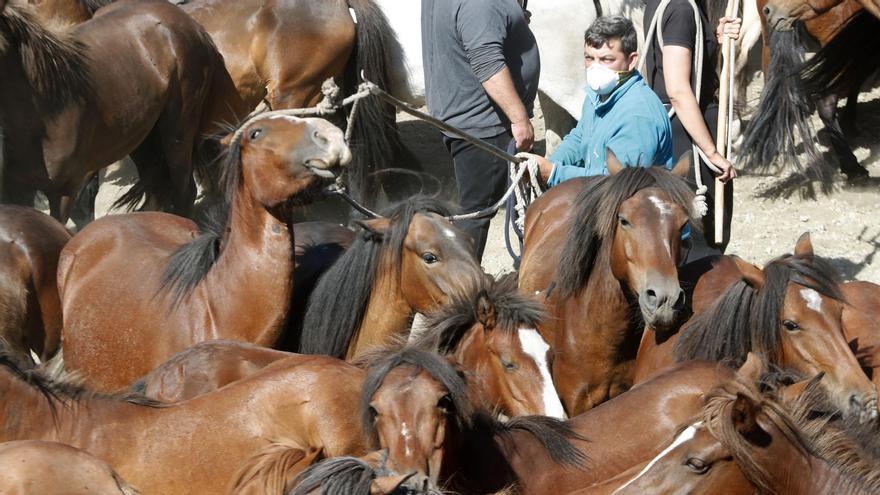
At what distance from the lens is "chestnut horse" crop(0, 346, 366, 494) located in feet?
11.7

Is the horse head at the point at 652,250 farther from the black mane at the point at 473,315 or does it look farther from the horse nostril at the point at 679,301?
the black mane at the point at 473,315

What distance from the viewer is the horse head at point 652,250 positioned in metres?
4.35

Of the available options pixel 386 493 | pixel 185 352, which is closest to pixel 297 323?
pixel 185 352

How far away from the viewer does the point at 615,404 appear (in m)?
4.11

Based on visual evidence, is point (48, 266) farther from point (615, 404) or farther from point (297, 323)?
point (615, 404)

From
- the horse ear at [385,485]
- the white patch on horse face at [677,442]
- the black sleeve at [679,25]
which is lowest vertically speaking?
the white patch on horse face at [677,442]

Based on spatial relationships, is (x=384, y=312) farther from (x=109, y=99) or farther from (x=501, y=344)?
(x=109, y=99)

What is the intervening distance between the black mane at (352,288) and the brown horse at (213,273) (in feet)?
0.46

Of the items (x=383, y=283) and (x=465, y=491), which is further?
(x=383, y=283)

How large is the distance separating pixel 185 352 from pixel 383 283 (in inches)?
35.5

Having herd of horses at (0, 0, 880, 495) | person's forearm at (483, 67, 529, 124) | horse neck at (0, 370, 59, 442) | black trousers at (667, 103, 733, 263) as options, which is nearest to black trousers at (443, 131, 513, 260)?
person's forearm at (483, 67, 529, 124)

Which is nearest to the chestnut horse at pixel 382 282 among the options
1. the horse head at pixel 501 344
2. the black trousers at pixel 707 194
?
the horse head at pixel 501 344

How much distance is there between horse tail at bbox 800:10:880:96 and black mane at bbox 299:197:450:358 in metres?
4.54

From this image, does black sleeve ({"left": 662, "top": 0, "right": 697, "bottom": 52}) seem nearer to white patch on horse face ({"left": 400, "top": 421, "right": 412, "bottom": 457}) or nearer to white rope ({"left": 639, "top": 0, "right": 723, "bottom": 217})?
white rope ({"left": 639, "top": 0, "right": 723, "bottom": 217})
